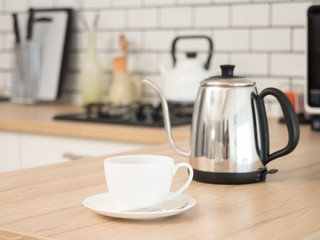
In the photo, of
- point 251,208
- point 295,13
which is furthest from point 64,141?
point 251,208

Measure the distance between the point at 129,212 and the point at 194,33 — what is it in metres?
1.83

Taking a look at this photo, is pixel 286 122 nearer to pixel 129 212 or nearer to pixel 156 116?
pixel 129 212

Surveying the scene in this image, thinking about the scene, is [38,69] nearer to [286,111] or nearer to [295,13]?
[295,13]

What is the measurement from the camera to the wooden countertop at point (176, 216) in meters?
0.79

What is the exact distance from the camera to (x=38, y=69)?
112 inches

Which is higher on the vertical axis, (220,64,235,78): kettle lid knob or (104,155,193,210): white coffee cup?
(220,64,235,78): kettle lid knob

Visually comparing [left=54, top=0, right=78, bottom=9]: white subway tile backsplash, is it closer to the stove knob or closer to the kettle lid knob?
the stove knob

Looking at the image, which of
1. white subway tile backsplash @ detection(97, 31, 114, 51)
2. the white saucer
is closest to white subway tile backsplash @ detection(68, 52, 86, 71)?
white subway tile backsplash @ detection(97, 31, 114, 51)

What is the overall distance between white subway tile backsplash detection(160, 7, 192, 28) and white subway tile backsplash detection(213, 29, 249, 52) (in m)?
0.15

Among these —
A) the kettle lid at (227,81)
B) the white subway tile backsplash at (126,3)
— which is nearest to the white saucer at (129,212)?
the kettle lid at (227,81)

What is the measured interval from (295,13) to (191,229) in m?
1.70

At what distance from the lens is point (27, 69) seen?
282 centimetres

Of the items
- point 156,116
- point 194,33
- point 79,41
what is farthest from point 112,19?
point 156,116

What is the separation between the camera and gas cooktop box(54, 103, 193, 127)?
2115mm
